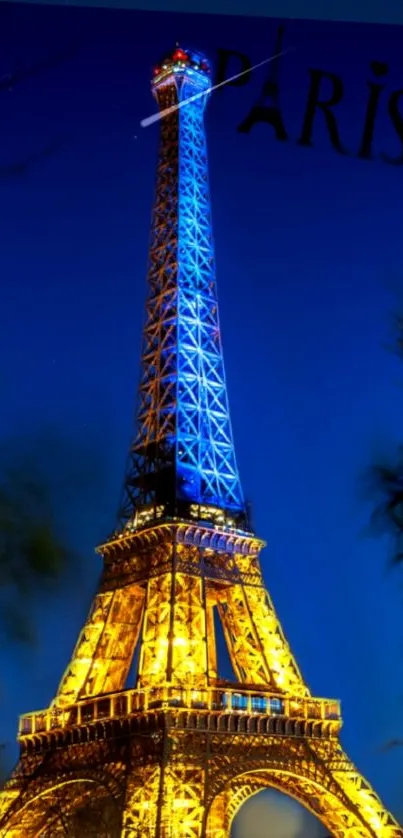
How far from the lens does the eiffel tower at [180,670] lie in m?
15.9

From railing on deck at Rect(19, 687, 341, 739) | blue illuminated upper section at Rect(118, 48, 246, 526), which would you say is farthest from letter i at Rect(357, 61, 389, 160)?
railing on deck at Rect(19, 687, 341, 739)

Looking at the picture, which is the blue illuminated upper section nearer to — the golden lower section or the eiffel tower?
the eiffel tower

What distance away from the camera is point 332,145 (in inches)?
658

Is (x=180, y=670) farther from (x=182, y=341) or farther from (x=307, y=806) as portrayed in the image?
(x=182, y=341)

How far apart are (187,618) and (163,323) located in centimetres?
562

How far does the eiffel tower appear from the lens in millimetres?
15914

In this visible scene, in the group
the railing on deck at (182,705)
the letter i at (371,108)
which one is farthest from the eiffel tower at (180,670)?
the letter i at (371,108)

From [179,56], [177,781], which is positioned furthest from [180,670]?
Answer: [179,56]

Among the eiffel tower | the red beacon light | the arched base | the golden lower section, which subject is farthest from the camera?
the red beacon light

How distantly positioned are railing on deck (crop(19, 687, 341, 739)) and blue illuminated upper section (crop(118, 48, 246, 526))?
314 centimetres

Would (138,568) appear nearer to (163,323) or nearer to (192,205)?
(163,323)

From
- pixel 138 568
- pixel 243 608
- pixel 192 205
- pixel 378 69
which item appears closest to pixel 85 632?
pixel 138 568

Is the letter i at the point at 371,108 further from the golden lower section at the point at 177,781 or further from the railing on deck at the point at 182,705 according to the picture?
the golden lower section at the point at 177,781

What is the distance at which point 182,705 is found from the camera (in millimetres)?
16016
